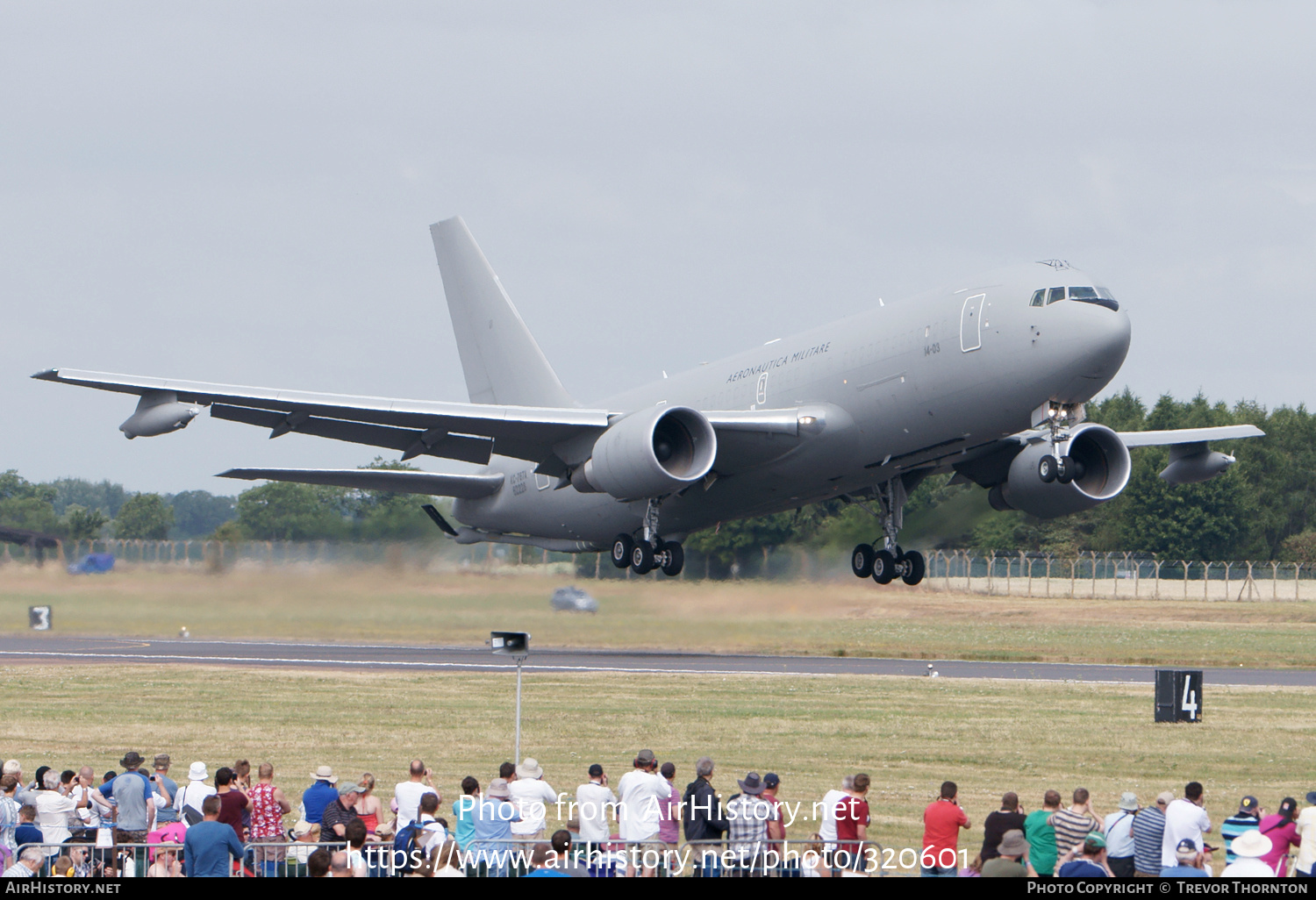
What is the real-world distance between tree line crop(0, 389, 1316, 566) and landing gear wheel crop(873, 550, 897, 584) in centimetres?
61

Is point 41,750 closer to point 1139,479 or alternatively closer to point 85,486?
point 1139,479

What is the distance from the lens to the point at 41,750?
2770 cm

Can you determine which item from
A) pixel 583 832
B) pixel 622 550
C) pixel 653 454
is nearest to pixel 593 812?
pixel 583 832

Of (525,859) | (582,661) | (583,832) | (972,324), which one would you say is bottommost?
(525,859)

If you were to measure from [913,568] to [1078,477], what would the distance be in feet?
14.5

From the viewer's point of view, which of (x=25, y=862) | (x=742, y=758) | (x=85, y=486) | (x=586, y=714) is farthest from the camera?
(x=85, y=486)

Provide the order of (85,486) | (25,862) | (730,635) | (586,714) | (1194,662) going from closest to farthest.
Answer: (25,862)
(586,714)
(730,635)
(1194,662)
(85,486)

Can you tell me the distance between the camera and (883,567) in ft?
111

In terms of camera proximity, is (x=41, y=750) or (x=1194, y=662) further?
(x=1194, y=662)

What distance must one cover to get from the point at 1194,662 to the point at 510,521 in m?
23.0

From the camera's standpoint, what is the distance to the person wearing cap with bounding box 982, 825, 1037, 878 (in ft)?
40.8

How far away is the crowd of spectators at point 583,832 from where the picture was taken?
14484 millimetres

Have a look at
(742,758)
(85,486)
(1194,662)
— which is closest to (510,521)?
(742,758)

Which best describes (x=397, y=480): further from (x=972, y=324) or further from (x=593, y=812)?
(x=593, y=812)
